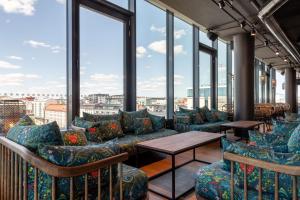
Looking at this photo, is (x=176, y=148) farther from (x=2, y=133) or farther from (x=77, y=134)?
(x=2, y=133)

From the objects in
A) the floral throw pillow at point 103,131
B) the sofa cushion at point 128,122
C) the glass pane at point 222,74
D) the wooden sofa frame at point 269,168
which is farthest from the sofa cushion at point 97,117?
the glass pane at point 222,74

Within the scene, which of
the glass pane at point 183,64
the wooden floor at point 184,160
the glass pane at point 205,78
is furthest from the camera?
the glass pane at point 205,78

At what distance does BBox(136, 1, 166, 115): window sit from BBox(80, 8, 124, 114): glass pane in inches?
23.1

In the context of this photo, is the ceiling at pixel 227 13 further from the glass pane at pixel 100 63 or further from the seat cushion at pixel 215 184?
the seat cushion at pixel 215 184

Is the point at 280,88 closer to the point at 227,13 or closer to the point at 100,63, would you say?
the point at 227,13

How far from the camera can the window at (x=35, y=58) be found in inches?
120

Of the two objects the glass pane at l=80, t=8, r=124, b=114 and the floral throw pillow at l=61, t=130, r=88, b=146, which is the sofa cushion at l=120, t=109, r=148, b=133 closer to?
the glass pane at l=80, t=8, r=124, b=114

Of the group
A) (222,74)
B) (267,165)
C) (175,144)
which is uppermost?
(222,74)

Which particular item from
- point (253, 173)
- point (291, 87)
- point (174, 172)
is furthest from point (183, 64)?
point (291, 87)

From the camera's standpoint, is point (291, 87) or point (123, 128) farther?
point (291, 87)

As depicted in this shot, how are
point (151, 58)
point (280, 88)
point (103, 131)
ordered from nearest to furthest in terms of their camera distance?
point (103, 131)
point (151, 58)
point (280, 88)

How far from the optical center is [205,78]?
7.32 meters

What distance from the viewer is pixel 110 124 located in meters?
3.52

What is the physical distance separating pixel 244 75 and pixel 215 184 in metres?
5.25
